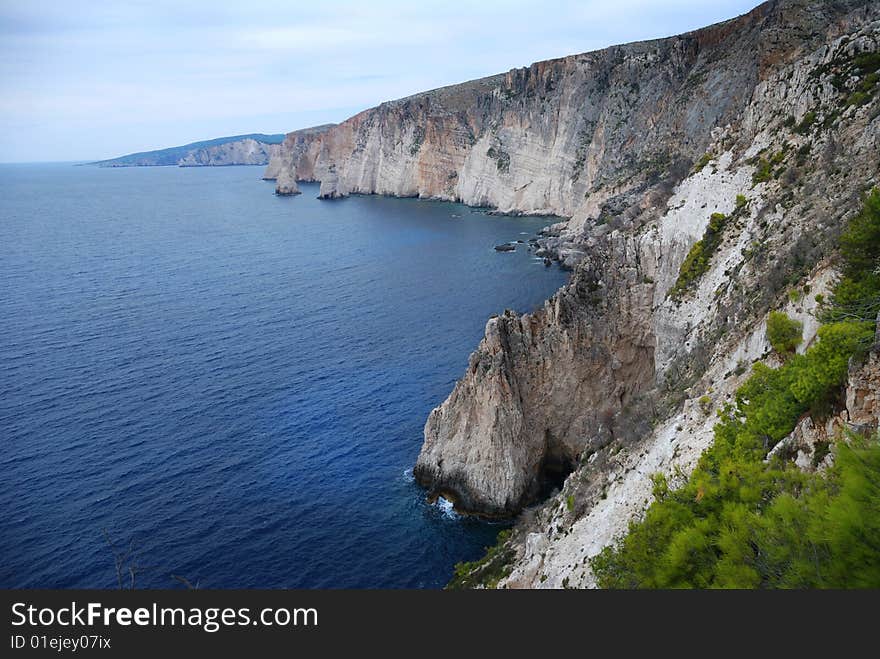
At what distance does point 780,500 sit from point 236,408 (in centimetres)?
4078

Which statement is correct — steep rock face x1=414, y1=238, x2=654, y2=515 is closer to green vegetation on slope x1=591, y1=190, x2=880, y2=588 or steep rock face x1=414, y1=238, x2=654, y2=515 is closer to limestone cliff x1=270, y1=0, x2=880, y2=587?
limestone cliff x1=270, y1=0, x2=880, y2=587

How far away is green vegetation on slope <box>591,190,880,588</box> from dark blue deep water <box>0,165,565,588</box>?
1730 cm

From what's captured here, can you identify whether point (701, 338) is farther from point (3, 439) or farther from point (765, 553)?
point (3, 439)

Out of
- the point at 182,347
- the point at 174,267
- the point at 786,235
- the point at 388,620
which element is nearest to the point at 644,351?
the point at 786,235

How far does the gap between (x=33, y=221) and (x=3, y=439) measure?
125 m

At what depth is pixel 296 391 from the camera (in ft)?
165

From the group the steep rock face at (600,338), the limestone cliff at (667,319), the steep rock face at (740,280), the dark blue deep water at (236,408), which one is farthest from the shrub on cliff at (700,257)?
the dark blue deep water at (236,408)

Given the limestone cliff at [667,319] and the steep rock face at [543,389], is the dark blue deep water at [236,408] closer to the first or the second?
the steep rock face at [543,389]

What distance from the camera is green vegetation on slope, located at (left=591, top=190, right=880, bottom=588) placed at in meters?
10.5

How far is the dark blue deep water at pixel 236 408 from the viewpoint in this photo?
3269 cm

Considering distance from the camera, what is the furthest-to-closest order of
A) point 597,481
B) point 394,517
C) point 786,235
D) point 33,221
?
1. point 33,221
2. point 394,517
3. point 786,235
4. point 597,481

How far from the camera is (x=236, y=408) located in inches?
1843

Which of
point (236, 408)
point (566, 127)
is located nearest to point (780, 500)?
point (236, 408)

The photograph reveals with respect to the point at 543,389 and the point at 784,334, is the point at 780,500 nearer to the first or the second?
the point at 784,334
